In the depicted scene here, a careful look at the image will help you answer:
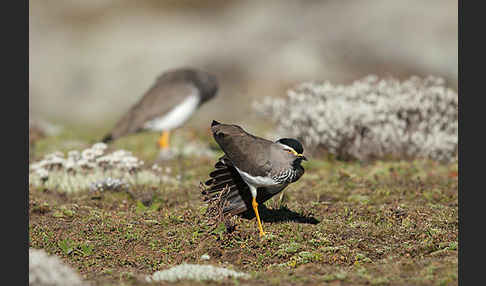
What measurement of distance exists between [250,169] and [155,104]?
636 cm

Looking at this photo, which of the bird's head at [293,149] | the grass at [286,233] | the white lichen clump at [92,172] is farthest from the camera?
the white lichen clump at [92,172]

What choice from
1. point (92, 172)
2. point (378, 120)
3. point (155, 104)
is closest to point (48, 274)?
point (92, 172)

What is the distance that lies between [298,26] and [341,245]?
24104mm

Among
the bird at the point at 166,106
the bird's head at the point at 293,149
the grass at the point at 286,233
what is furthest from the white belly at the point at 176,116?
the bird's head at the point at 293,149

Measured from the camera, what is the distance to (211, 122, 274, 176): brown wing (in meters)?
7.30

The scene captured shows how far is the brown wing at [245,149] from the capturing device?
24.0ft

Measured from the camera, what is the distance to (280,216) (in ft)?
29.2

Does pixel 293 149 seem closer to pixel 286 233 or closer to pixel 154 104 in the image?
pixel 286 233

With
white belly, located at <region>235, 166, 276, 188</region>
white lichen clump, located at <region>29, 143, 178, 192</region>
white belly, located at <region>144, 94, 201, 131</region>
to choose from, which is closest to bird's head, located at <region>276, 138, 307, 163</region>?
white belly, located at <region>235, 166, 276, 188</region>

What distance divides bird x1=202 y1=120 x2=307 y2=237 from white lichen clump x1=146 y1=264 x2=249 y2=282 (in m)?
1.38

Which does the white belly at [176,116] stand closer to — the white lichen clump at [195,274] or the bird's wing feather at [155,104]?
the bird's wing feather at [155,104]

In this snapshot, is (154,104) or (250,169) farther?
(154,104)

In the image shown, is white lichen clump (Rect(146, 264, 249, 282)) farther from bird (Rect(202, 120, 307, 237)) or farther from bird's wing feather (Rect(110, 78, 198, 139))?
bird's wing feather (Rect(110, 78, 198, 139))

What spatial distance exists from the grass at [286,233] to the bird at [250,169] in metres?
0.46
